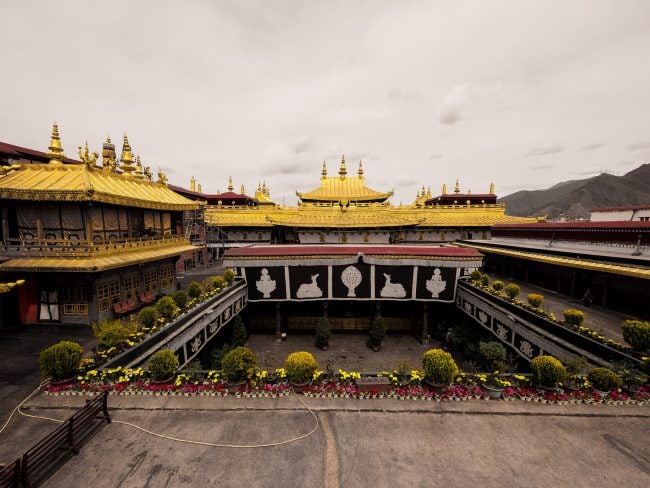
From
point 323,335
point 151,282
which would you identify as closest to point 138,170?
point 151,282

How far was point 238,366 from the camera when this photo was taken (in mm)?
→ 9719

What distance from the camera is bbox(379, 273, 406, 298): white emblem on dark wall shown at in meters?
20.0

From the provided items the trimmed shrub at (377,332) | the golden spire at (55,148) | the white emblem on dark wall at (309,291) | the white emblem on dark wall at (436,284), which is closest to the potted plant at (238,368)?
the white emblem on dark wall at (309,291)

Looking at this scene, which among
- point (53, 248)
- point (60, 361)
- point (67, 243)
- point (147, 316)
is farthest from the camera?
point (67, 243)

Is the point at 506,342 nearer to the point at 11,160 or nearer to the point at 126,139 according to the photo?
the point at 126,139

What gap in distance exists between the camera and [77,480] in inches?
252

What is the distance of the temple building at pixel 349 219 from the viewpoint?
27.0 metres

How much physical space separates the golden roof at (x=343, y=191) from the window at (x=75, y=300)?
2056 centimetres

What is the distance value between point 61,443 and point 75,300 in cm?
1076

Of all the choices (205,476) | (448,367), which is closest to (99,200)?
A: (205,476)

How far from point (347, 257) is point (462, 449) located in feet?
42.6

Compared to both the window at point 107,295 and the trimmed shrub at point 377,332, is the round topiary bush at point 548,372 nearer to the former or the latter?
the trimmed shrub at point 377,332

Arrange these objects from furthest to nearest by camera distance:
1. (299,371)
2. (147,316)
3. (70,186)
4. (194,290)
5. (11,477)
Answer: (194,290)
(70,186)
(147,316)
(299,371)
(11,477)

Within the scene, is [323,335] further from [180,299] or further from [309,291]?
[180,299]
